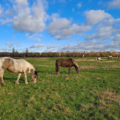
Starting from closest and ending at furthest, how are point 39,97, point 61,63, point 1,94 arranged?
point 39,97 → point 1,94 → point 61,63

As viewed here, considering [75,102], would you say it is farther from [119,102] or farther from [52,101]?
[119,102]

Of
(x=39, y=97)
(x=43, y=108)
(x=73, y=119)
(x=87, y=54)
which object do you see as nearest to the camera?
(x=73, y=119)

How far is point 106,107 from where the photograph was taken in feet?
16.6

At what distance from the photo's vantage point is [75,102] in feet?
18.4

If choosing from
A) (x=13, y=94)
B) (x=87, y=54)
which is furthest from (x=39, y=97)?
(x=87, y=54)

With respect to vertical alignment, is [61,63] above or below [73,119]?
above

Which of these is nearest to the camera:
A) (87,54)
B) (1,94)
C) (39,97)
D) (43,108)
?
(43,108)

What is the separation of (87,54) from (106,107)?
63673 mm

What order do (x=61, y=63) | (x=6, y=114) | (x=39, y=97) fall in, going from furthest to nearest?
(x=61, y=63) < (x=39, y=97) < (x=6, y=114)

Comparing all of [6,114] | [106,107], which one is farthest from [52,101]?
[106,107]

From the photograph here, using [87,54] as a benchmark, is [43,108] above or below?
below

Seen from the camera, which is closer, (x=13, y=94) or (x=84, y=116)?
(x=84, y=116)

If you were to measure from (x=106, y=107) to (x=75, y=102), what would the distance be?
5.18ft

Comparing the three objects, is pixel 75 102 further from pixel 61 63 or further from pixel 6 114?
pixel 61 63
